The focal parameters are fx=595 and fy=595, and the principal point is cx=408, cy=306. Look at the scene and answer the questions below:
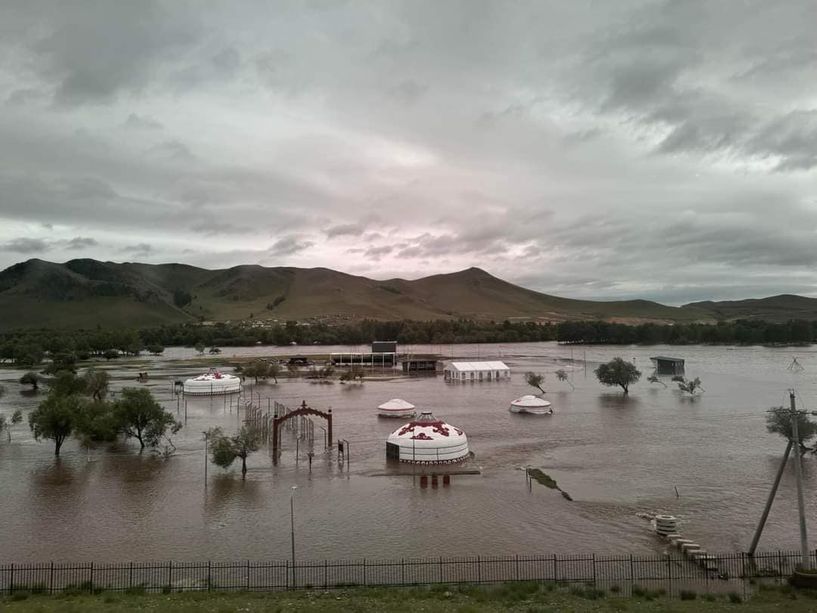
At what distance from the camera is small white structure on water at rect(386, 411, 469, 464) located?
42.9 meters

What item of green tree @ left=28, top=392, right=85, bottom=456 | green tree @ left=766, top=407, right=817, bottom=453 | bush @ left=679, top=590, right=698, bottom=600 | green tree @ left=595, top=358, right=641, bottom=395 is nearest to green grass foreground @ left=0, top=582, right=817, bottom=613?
bush @ left=679, top=590, right=698, bottom=600

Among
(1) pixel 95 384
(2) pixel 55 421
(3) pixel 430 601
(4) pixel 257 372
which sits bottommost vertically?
(3) pixel 430 601

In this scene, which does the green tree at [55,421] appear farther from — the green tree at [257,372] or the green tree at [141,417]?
the green tree at [257,372]

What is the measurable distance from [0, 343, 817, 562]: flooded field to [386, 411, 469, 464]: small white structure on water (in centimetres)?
160

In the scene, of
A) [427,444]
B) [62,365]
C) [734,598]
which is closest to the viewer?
[734,598]

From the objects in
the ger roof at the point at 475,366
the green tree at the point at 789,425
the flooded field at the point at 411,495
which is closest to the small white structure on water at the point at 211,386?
the flooded field at the point at 411,495

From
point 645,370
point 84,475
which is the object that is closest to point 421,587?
point 84,475

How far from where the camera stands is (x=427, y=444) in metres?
43.0

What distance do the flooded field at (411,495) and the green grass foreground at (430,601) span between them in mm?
4828

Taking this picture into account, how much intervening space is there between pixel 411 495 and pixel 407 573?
11.4 m

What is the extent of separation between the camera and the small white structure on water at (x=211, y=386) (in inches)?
3263

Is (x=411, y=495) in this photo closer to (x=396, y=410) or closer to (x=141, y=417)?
(x=141, y=417)

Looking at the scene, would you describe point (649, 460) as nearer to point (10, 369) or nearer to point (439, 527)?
point (439, 527)

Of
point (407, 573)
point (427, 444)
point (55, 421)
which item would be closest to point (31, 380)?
point (55, 421)
